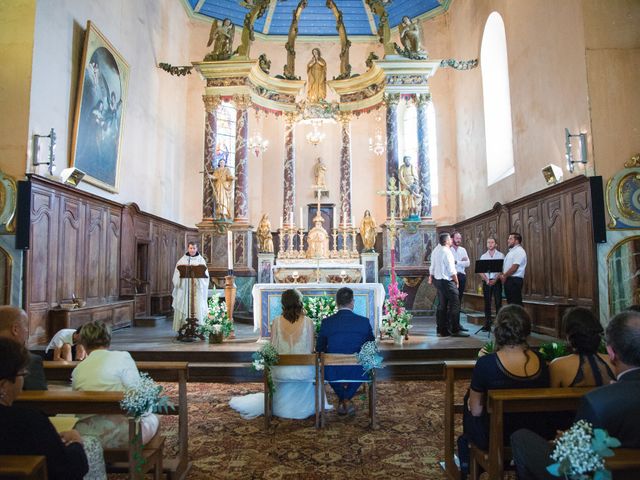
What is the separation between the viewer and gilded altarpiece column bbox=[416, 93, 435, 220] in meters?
12.9

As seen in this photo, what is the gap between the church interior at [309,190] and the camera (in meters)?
5.01

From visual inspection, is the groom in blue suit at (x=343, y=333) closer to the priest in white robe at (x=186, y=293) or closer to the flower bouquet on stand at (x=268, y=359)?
the flower bouquet on stand at (x=268, y=359)

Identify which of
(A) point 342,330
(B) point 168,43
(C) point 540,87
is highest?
(B) point 168,43

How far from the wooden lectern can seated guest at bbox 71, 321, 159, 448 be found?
4.92 meters

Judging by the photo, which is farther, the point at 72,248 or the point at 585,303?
the point at 72,248

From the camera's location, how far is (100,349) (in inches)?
132

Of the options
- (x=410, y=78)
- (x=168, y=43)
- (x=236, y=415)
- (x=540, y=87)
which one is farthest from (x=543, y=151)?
(x=168, y=43)

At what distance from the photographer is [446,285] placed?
8.43 meters

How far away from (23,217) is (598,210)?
333 inches

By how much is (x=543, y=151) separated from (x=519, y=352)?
7.21 m

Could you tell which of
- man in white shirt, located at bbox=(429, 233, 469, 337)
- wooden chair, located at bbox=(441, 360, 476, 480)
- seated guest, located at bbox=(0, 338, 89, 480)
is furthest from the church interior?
seated guest, located at bbox=(0, 338, 89, 480)

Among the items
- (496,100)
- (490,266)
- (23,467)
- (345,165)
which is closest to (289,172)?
(345,165)

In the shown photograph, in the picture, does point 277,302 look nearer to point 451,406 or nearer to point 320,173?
point 451,406

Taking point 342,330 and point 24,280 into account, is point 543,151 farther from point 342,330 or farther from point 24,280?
point 24,280
